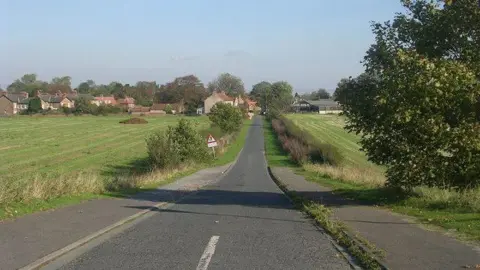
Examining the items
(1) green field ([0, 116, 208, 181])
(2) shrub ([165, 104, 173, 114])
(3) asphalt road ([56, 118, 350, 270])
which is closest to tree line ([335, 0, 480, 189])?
(3) asphalt road ([56, 118, 350, 270])

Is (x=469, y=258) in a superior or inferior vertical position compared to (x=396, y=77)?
inferior

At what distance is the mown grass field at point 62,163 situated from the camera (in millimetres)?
15464

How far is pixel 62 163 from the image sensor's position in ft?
145

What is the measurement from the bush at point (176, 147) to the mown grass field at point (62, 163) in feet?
7.82

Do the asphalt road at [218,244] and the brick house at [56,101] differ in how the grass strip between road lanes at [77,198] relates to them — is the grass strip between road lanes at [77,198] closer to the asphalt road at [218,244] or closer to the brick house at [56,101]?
the asphalt road at [218,244]

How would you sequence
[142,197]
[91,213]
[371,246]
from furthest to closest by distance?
[142,197]
[91,213]
[371,246]

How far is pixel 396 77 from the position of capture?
14266mm

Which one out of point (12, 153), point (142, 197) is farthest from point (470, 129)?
point (12, 153)

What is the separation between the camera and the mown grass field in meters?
15.5

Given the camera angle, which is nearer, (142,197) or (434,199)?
(434,199)

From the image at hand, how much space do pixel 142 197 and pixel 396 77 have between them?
10.3 meters

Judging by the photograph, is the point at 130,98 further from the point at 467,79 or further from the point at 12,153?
the point at 467,79

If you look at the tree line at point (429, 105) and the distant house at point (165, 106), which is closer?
the tree line at point (429, 105)

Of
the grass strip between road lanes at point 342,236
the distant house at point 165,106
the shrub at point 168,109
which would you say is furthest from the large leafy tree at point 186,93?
the grass strip between road lanes at point 342,236
